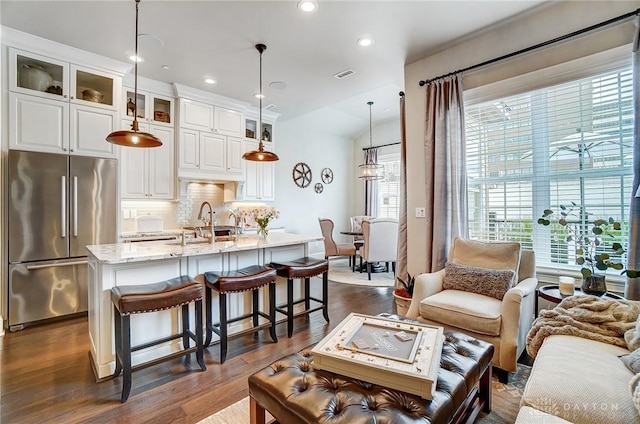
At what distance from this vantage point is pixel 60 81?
338 cm

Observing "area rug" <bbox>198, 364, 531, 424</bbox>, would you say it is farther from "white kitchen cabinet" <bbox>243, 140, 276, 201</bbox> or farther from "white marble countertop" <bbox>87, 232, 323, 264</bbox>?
"white kitchen cabinet" <bbox>243, 140, 276, 201</bbox>

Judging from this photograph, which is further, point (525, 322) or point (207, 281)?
point (207, 281)

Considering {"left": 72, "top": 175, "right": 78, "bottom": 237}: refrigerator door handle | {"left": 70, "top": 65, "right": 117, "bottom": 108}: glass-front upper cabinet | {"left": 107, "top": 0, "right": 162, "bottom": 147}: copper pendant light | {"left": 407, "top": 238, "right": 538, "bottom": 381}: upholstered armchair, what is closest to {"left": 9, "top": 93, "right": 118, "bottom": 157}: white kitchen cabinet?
{"left": 70, "top": 65, "right": 117, "bottom": 108}: glass-front upper cabinet

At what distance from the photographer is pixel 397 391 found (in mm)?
1191

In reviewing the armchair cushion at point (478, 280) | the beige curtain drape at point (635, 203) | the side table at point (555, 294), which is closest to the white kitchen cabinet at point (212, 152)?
the armchair cushion at point (478, 280)

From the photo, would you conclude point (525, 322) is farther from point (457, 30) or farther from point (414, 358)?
point (457, 30)

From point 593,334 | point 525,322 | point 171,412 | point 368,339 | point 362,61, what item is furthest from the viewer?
point 362,61

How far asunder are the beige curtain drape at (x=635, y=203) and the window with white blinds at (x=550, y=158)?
23 centimetres

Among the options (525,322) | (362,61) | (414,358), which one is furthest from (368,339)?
(362,61)

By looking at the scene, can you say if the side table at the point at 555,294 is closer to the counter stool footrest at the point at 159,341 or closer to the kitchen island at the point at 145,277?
the kitchen island at the point at 145,277

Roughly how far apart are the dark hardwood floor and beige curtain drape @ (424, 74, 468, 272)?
1599mm

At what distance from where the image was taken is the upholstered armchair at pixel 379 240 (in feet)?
17.2

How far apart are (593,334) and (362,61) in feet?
11.1

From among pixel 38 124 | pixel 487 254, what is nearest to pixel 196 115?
pixel 38 124
